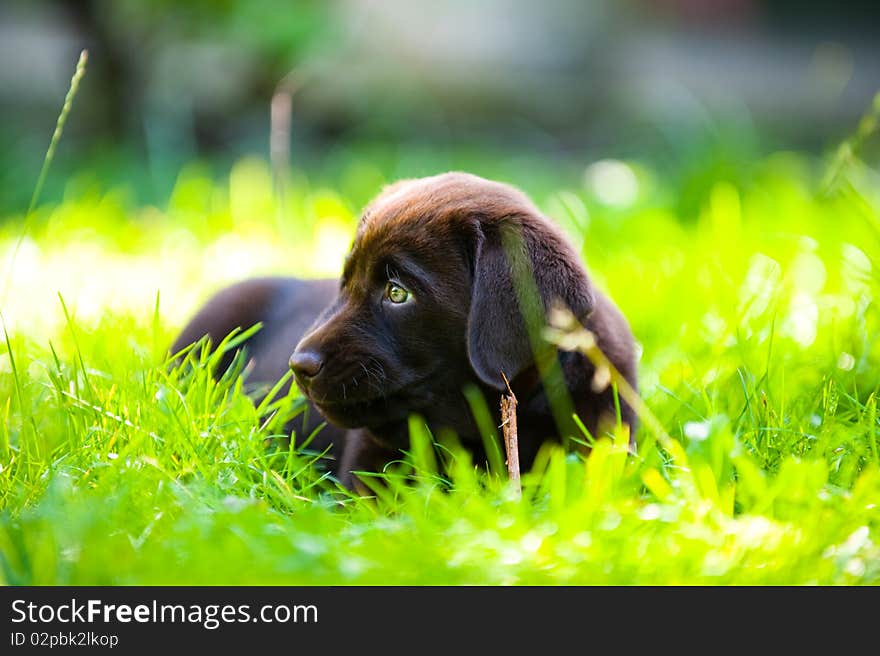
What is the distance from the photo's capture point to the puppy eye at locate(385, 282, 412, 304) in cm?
264

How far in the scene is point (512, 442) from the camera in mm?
2354

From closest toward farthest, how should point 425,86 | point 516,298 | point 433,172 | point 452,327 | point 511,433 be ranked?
point 511,433, point 516,298, point 452,327, point 433,172, point 425,86

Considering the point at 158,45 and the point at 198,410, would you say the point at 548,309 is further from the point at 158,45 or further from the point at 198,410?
the point at 158,45

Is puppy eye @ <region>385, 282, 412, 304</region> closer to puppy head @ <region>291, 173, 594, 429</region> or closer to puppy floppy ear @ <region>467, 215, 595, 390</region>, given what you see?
puppy head @ <region>291, 173, 594, 429</region>

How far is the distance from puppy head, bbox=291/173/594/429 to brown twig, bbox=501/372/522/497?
0.18 feet

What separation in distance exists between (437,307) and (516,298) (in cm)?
23

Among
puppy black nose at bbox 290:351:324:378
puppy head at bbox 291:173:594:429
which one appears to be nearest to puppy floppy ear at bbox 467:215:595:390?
puppy head at bbox 291:173:594:429

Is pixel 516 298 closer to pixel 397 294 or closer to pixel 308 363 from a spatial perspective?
pixel 397 294

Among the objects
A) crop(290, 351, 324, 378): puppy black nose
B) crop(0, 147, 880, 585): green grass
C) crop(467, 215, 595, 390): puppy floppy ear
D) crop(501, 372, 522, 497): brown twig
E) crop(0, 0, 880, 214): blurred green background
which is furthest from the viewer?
crop(0, 0, 880, 214): blurred green background

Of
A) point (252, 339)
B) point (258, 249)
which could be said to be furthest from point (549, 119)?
point (252, 339)

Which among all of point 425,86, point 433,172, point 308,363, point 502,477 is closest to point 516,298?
point 502,477

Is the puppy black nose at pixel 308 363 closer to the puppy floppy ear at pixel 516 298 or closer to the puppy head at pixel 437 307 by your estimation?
the puppy head at pixel 437 307

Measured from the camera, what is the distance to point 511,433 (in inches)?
93.7
